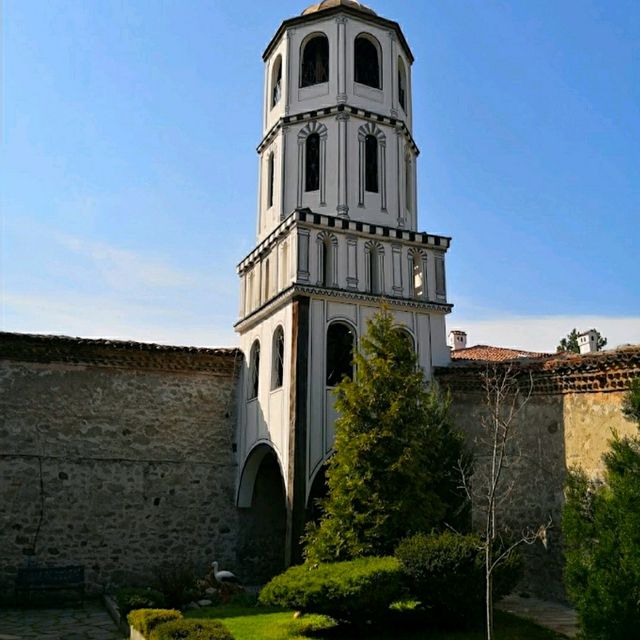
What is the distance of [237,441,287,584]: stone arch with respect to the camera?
15.3 metres

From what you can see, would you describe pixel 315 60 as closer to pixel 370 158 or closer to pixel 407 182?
pixel 370 158

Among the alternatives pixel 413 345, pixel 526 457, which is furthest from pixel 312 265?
pixel 526 457

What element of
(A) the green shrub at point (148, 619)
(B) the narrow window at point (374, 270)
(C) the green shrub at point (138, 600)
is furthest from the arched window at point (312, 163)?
(A) the green shrub at point (148, 619)

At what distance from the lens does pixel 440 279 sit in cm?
1523

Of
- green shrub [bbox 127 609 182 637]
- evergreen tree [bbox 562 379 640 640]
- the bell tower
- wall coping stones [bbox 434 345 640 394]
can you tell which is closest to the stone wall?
wall coping stones [bbox 434 345 640 394]

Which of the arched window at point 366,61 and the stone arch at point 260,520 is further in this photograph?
the arched window at point 366,61

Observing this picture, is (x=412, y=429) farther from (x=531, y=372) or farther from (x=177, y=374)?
(x=177, y=374)

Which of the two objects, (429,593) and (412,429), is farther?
(412,429)

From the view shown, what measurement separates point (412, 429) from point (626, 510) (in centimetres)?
370

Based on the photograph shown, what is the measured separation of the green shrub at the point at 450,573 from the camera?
915 centimetres

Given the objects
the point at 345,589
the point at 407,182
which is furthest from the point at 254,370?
the point at 345,589

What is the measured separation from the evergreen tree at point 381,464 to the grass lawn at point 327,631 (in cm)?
94

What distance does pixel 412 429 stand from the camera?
10.7 m

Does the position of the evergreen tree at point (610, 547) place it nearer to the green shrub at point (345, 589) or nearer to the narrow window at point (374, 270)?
the green shrub at point (345, 589)
